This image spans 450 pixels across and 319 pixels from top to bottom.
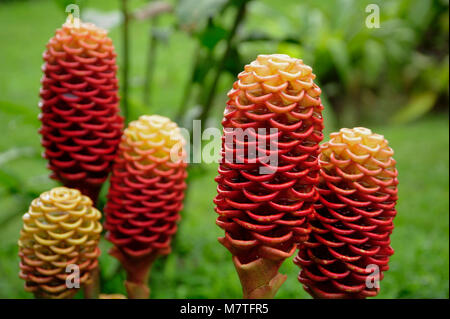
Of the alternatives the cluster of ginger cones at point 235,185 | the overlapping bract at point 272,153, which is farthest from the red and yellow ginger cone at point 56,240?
the overlapping bract at point 272,153

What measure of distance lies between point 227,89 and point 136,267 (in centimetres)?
176

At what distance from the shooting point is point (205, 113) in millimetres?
1698

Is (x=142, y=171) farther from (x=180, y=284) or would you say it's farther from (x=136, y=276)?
(x=180, y=284)

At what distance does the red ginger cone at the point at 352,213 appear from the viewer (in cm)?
91

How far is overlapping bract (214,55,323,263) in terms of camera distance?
0.83 metres

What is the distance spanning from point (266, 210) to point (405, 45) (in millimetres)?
4775

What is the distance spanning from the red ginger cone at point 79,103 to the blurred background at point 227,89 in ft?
0.78

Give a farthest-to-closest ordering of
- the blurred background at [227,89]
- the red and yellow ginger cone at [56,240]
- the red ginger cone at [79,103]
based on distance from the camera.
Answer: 1. the blurred background at [227,89]
2. the red ginger cone at [79,103]
3. the red and yellow ginger cone at [56,240]

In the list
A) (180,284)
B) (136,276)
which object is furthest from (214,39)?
(180,284)

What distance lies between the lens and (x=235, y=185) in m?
0.85

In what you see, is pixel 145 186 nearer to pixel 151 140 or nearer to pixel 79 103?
pixel 151 140

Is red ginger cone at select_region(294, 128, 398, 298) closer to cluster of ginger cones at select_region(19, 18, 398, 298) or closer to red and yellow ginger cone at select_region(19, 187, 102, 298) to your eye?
cluster of ginger cones at select_region(19, 18, 398, 298)

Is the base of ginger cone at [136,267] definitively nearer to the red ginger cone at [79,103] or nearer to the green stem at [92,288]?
the green stem at [92,288]

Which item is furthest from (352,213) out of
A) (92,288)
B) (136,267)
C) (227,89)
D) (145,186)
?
(227,89)
